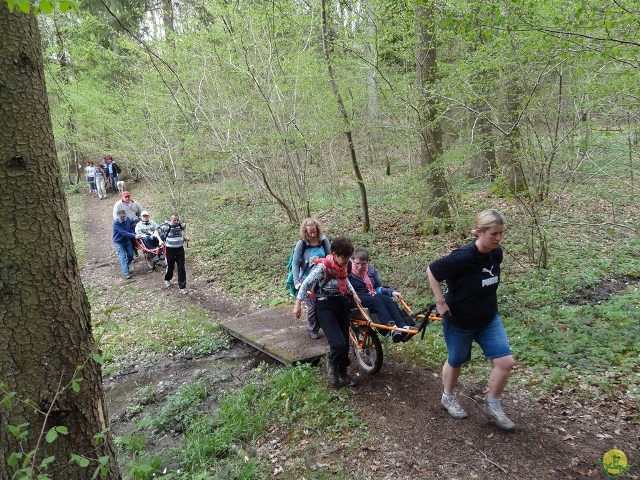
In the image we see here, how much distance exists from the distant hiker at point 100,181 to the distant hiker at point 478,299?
2507 cm

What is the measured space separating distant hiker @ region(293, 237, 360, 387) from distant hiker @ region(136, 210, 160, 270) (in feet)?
26.3

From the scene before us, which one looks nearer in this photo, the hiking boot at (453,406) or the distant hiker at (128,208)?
the hiking boot at (453,406)

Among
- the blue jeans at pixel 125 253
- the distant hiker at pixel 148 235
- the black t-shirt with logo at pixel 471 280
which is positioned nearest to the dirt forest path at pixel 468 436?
the black t-shirt with logo at pixel 471 280

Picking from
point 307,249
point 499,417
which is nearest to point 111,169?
point 307,249

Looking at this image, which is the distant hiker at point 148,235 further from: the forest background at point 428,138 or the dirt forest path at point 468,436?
the dirt forest path at point 468,436

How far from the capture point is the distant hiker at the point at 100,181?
24719 mm

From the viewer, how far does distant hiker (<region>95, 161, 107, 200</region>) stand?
81.1 feet

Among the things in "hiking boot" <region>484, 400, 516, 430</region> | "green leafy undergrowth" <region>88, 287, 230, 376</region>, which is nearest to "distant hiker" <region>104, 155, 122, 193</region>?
"green leafy undergrowth" <region>88, 287, 230, 376</region>

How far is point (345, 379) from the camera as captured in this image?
516 centimetres

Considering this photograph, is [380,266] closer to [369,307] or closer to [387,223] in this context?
[387,223]

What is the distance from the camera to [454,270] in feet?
12.2

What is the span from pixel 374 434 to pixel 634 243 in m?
8.05

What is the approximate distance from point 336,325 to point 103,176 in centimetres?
2395

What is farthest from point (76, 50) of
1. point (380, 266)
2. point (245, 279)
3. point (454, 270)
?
point (454, 270)
